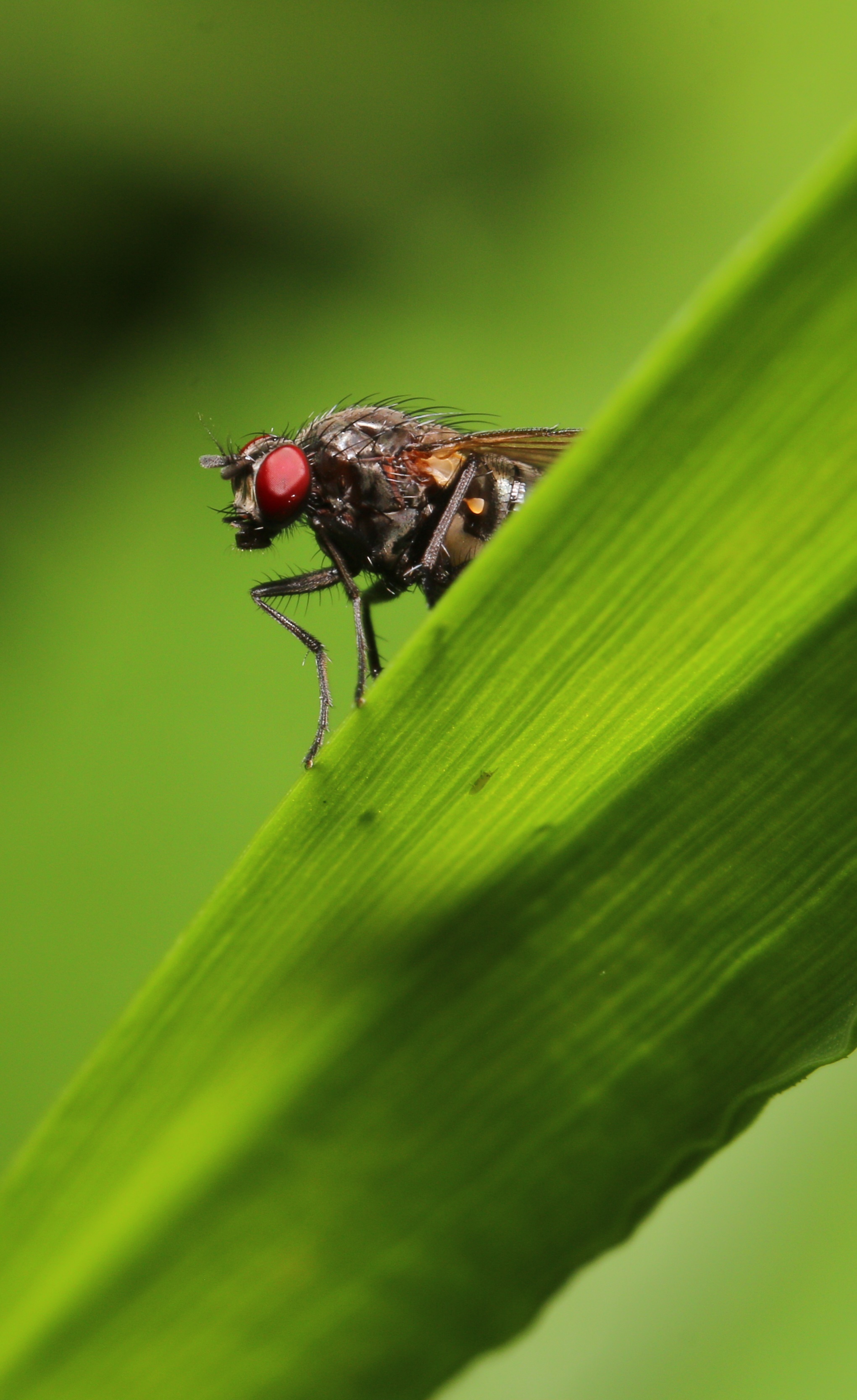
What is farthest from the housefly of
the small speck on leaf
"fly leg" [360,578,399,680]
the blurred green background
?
the small speck on leaf

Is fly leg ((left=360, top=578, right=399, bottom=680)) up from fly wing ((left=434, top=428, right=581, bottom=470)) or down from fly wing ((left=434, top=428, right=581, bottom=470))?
down

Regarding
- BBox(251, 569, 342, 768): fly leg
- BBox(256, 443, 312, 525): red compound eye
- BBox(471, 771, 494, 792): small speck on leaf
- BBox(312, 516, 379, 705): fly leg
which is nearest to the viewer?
BBox(471, 771, 494, 792): small speck on leaf

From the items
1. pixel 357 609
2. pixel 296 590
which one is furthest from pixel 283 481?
pixel 357 609

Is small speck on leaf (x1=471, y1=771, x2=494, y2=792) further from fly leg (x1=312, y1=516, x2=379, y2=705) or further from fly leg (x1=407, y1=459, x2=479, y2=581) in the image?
fly leg (x1=407, y1=459, x2=479, y2=581)

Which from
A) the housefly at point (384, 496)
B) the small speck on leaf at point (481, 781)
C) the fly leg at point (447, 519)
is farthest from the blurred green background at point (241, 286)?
the small speck on leaf at point (481, 781)

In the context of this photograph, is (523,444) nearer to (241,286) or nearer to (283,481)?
(283,481)

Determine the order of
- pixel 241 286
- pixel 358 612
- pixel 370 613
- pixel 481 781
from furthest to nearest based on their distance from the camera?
pixel 241 286
pixel 370 613
pixel 358 612
pixel 481 781

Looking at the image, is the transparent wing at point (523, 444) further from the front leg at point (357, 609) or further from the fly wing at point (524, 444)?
the front leg at point (357, 609)
